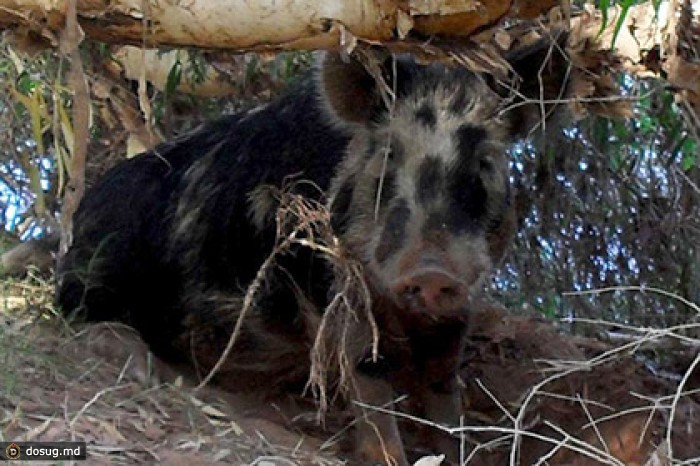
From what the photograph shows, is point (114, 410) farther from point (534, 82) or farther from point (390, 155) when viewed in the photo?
point (534, 82)

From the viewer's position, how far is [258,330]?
17.1 feet

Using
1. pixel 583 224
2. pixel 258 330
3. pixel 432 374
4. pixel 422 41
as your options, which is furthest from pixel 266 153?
pixel 583 224

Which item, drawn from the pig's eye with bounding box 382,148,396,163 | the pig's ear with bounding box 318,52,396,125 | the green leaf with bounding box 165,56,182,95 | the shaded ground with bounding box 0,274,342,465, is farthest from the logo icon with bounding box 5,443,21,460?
the green leaf with bounding box 165,56,182,95

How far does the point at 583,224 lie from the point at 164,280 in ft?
7.34

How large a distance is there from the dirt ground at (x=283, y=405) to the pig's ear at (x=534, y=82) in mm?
935

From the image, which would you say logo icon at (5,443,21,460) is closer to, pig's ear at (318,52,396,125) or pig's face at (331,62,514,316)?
pig's face at (331,62,514,316)

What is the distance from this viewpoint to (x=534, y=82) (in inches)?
191

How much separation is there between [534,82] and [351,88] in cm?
70

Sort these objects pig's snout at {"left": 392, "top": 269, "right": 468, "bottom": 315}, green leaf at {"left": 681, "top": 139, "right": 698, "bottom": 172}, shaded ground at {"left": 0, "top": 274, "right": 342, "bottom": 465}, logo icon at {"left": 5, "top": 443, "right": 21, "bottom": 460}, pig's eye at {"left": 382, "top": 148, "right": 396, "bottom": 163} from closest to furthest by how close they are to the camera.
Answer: logo icon at {"left": 5, "top": 443, "right": 21, "bottom": 460}, shaded ground at {"left": 0, "top": 274, "right": 342, "bottom": 465}, pig's snout at {"left": 392, "top": 269, "right": 468, "bottom": 315}, pig's eye at {"left": 382, "top": 148, "right": 396, "bottom": 163}, green leaf at {"left": 681, "top": 139, "right": 698, "bottom": 172}

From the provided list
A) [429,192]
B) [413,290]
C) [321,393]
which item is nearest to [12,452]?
[321,393]

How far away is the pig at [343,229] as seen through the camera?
14.9ft

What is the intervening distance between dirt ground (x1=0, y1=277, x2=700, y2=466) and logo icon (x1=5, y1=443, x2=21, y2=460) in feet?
0.44

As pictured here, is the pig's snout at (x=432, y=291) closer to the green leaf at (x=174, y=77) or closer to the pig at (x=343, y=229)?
the pig at (x=343, y=229)

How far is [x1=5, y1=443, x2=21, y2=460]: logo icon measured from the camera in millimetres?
3258
